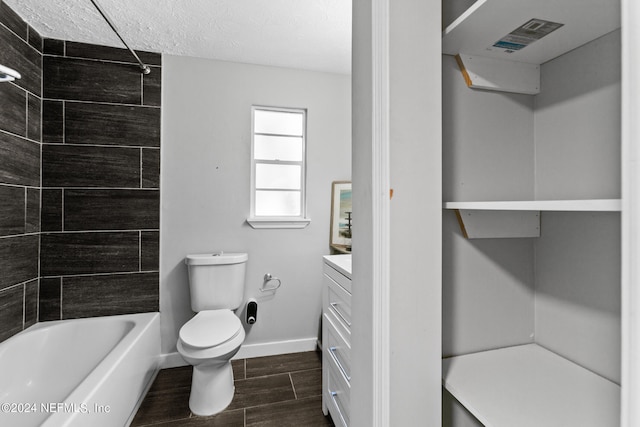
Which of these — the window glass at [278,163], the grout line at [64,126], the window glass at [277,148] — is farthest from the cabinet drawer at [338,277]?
the grout line at [64,126]

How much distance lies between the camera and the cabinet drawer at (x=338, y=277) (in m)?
1.27

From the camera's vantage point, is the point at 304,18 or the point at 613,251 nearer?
the point at 613,251

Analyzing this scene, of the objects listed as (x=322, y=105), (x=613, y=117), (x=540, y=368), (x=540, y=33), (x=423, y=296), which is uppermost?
(x=322, y=105)

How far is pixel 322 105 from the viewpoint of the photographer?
250 centimetres

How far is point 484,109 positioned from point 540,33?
22 cm

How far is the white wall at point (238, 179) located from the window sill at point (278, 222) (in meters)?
0.05

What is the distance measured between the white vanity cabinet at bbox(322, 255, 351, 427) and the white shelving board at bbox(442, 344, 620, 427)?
0.51 metres

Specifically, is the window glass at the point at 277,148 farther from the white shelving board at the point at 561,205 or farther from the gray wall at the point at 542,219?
the white shelving board at the point at 561,205

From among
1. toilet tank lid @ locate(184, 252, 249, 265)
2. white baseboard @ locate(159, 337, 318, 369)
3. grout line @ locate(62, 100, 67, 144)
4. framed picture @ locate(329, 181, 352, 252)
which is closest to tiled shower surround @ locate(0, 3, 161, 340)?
grout line @ locate(62, 100, 67, 144)

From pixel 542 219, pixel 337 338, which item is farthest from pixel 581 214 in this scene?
pixel 337 338

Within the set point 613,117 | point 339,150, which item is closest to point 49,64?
point 339,150

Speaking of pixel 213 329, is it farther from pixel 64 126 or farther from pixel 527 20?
pixel 527 20

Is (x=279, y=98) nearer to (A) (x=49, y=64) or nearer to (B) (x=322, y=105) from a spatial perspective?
(B) (x=322, y=105)

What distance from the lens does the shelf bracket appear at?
0.87m
